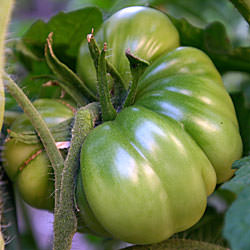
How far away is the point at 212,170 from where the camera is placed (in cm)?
54

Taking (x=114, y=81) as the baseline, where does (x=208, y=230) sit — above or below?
below

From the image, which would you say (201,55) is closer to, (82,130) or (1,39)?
(82,130)

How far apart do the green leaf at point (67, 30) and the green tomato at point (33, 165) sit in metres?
0.17

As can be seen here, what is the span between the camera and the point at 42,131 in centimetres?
53

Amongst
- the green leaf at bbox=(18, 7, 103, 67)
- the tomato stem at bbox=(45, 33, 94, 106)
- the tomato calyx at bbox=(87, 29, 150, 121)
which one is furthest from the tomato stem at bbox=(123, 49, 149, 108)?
the green leaf at bbox=(18, 7, 103, 67)

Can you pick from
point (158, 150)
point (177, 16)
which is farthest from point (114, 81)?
point (177, 16)

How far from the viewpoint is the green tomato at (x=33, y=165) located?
1.93 ft

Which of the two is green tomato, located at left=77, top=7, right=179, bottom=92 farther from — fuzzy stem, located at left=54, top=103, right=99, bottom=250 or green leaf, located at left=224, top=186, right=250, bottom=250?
green leaf, located at left=224, top=186, right=250, bottom=250

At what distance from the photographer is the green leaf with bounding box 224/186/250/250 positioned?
1.24 ft

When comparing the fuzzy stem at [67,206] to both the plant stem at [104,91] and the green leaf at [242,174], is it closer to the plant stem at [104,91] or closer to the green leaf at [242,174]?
the plant stem at [104,91]

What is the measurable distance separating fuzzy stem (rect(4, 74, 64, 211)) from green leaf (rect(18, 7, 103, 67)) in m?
0.24

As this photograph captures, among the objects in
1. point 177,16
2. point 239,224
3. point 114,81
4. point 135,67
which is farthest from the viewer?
point 177,16

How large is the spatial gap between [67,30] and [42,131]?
292 mm

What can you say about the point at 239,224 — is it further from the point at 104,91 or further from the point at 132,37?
the point at 132,37
